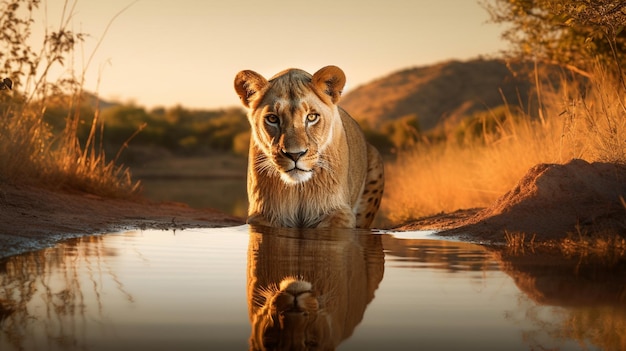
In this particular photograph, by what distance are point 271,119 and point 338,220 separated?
1.31m

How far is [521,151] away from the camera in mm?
11656

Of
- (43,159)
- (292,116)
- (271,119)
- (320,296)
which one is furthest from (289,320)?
(43,159)

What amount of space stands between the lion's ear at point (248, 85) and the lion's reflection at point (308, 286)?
1.40 metres

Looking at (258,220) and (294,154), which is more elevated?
(294,154)

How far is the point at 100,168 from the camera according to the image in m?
12.3

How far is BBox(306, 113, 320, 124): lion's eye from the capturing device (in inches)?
293

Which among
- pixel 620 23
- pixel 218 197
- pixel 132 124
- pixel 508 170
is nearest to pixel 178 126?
pixel 132 124

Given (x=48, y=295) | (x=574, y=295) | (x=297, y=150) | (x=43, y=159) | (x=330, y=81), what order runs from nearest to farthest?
1. (x=48, y=295)
2. (x=574, y=295)
3. (x=297, y=150)
4. (x=330, y=81)
5. (x=43, y=159)

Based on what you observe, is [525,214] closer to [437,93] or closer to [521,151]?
[521,151]

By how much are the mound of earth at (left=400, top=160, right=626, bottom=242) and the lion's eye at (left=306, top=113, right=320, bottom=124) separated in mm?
1659

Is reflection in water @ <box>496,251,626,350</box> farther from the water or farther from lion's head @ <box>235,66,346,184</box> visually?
lion's head @ <box>235,66,346,184</box>

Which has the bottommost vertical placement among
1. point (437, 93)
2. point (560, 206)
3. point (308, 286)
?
point (308, 286)

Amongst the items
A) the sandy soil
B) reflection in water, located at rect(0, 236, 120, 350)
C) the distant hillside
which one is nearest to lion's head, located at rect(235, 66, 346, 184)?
the sandy soil

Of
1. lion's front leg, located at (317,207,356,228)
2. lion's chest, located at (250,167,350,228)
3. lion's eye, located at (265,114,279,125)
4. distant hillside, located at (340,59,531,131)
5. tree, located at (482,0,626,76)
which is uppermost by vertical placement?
distant hillside, located at (340,59,531,131)
